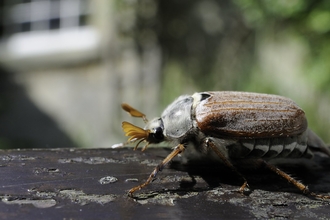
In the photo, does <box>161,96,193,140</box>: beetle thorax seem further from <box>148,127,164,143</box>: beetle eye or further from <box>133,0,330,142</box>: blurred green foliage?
<box>133,0,330,142</box>: blurred green foliage

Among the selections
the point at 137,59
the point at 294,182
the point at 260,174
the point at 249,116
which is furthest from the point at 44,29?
the point at 294,182

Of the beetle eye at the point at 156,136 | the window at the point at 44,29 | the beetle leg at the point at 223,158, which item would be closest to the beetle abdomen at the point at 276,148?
the beetle leg at the point at 223,158

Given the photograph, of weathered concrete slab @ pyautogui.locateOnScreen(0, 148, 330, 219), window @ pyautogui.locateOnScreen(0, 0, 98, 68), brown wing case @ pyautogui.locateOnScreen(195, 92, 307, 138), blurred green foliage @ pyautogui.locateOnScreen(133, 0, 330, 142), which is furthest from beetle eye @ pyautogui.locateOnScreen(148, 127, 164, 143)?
window @ pyautogui.locateOnScreen(0, 0, 98, 68)

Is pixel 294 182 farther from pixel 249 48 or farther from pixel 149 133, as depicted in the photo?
pixel 249 48

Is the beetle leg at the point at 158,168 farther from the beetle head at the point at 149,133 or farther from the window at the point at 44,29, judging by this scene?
the window at the point at 44,29

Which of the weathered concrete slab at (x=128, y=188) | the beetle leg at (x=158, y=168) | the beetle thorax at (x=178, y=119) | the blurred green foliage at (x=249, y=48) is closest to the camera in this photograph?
the weathered concrete slab at (x=128, y=188)

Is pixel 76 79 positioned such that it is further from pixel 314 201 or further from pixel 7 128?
pixel 314 201
